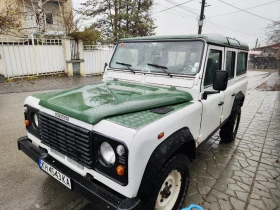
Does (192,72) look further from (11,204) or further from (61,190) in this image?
(11,204)

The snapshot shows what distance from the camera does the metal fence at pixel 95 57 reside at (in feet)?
45.2

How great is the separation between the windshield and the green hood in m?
0.37

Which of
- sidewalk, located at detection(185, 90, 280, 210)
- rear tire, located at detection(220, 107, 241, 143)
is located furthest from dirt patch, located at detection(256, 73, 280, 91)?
rear tire, located at detection(220, 107, 241, 143)

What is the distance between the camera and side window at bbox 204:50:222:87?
2.77 metres

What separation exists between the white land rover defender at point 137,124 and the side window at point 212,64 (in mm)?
15

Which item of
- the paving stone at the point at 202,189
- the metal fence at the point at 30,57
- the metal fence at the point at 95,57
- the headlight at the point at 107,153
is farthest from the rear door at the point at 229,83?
the metal fence at the point at 95,57

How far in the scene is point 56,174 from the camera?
6.65 feet

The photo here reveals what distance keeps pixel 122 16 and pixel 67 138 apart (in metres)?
17.3

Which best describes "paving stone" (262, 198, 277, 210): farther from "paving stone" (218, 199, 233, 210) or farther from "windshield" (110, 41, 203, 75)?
"windshield" (110, 41, 203, 75)

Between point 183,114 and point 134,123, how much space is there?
694 mm

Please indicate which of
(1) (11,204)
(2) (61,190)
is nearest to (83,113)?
(2) (61,190)

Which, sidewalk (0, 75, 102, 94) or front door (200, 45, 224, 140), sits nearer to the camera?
front door (200, 45, 224, 140)

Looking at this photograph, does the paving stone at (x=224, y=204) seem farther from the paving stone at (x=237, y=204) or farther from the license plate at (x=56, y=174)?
the license plate at (x=56, y=174)

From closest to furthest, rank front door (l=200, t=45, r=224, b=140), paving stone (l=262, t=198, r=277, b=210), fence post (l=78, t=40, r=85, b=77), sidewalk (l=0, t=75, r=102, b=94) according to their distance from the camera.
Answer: paving stone (l=262, t=198, r=277, b=210)
front door (l=200, t=45, r=224, b=140)
sidewalk (l=0, t=75, r=102, b=94)
fence post (l=78, t=40, r=85, b=77)
